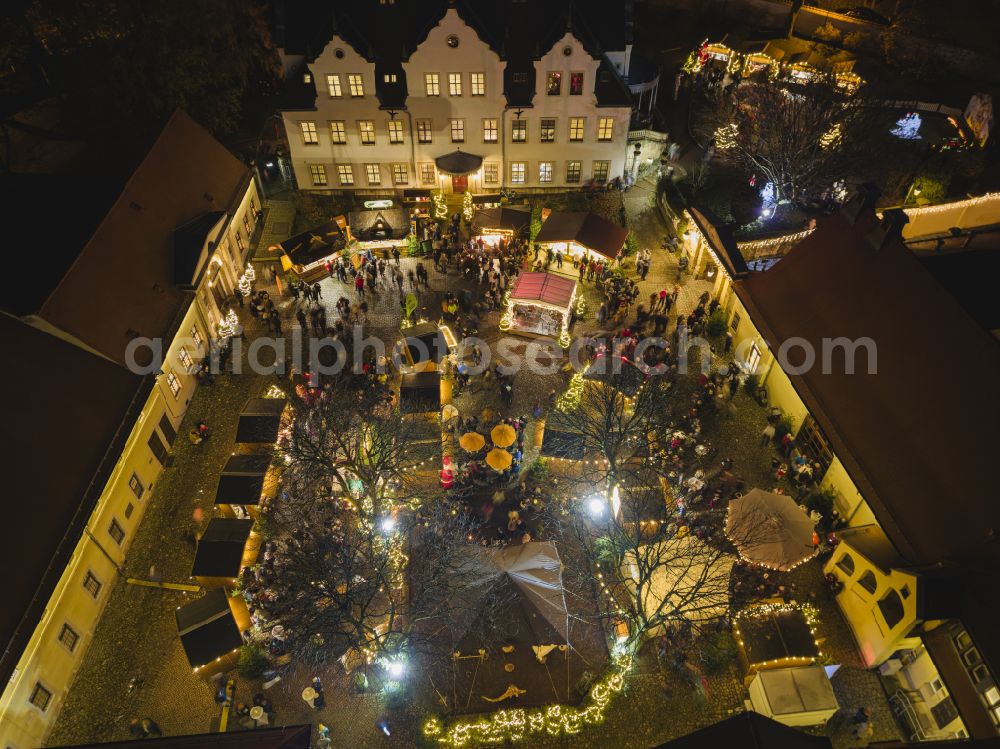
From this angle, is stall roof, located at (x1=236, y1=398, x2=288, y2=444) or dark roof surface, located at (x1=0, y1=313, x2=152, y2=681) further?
stall roof, located at (x1=236, y1=398, x2=288, y2=444)

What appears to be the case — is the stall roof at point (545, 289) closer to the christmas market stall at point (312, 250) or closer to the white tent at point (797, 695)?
the christmas market stall at point (312, 250)

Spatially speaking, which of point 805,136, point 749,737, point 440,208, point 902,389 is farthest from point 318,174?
point 749,737

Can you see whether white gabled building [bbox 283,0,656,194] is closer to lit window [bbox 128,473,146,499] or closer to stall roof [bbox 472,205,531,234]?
stall roof [bbox 472,205,531,234]

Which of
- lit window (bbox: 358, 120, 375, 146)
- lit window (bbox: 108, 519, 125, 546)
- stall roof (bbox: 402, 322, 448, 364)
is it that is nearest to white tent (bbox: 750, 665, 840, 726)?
stall roof (bbox: 402, 322, 448, 364)

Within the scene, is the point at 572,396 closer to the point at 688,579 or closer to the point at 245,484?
the point at 688,579

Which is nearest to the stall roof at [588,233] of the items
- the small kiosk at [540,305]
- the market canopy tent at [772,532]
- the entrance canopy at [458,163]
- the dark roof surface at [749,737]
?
the small kiosk at [540,305]

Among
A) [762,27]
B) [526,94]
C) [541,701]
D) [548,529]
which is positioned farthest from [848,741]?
[762,27]
